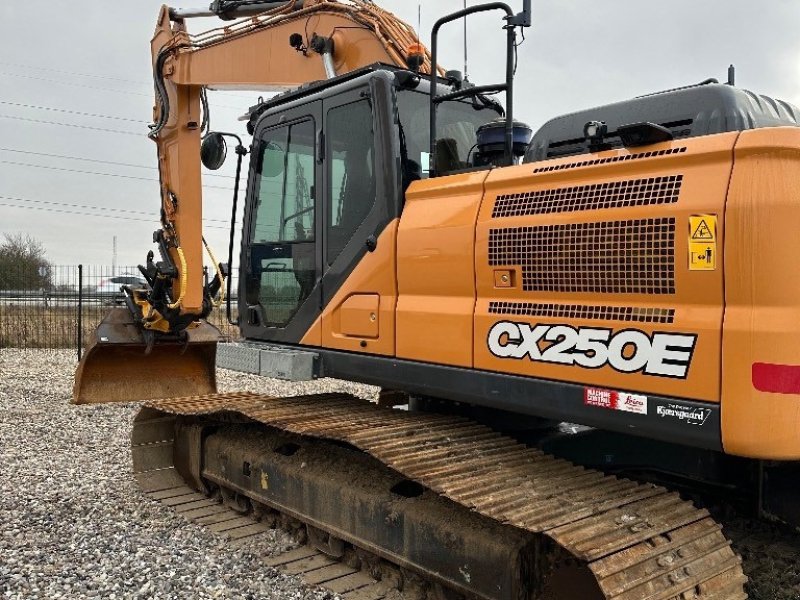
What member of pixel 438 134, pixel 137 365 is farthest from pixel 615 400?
pixel 137 365

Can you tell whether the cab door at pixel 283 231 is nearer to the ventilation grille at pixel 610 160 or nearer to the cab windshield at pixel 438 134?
the cab windshield at pixel 438 134

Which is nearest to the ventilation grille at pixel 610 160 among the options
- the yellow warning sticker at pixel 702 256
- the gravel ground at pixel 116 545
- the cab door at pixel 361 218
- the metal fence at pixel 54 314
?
the yellow warning sticker at pixel 702 256

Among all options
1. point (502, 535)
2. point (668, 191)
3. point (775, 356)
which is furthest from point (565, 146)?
point (502, 535)

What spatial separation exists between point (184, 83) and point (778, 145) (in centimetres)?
649

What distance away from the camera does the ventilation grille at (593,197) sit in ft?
9.97

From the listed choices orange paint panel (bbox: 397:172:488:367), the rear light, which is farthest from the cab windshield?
the rear light

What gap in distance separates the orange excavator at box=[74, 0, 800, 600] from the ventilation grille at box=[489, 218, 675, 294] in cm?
1

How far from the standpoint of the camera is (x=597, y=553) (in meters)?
2.82

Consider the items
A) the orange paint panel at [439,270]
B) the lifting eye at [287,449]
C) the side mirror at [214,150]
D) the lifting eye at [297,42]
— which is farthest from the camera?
the lifting eye at [297,42]

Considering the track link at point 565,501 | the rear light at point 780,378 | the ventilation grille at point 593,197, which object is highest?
the ventilation grille at point 593,197

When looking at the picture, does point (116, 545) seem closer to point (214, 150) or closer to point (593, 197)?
point (214, 150)

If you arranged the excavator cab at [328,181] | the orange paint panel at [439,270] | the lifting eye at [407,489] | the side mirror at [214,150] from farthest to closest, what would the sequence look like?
the side mirror at [214,150], the excavator cab at [328,181], the lifting eye at [407,489], the orange paint panel at [439,270]

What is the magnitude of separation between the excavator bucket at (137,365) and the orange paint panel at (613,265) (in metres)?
5.52

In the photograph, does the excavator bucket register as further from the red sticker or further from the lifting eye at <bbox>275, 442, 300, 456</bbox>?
the red sticker
